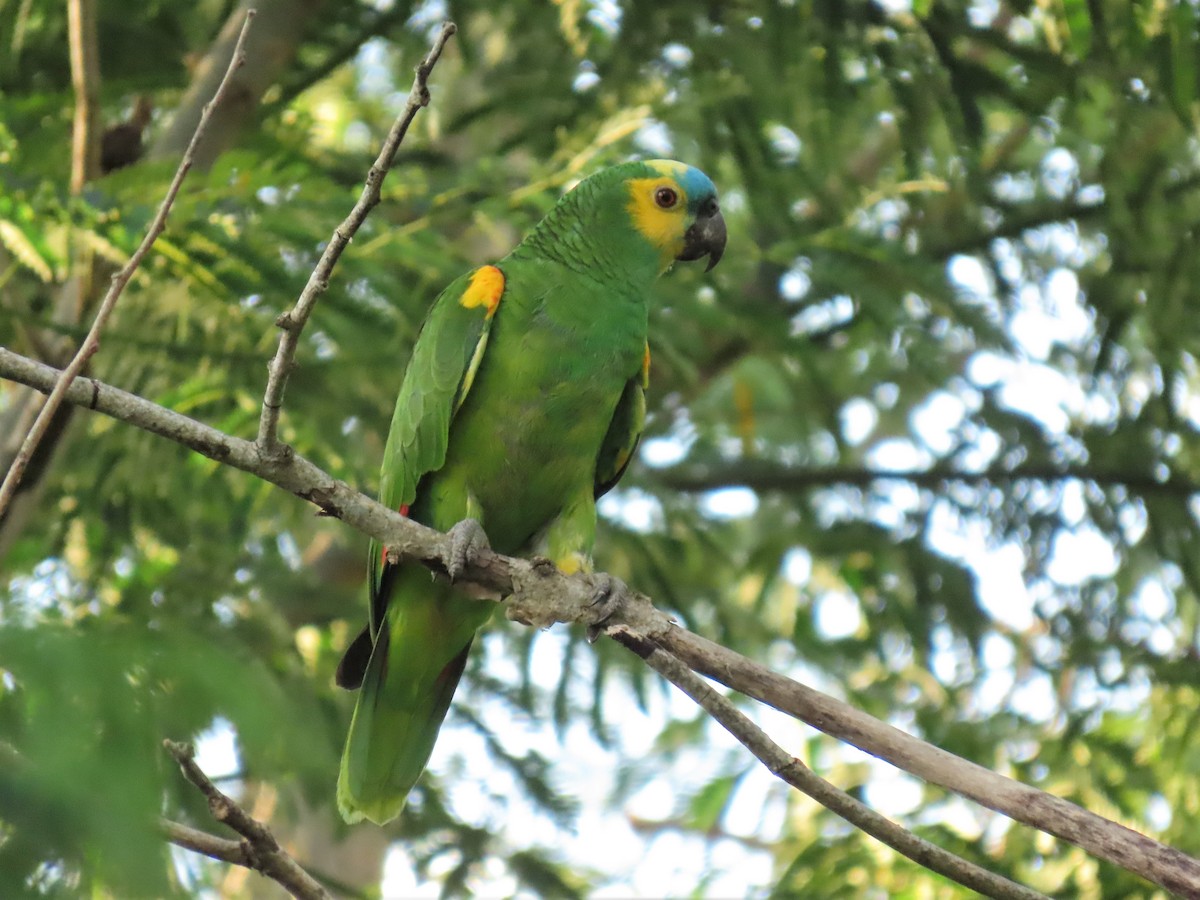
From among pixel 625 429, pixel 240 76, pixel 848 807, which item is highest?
pixel 240 76

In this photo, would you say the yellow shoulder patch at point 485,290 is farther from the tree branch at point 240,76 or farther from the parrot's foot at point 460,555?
the tree branch at point 240,76

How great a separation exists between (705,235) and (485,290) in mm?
921

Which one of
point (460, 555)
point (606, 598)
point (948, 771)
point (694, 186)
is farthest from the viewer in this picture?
point (694, 186)

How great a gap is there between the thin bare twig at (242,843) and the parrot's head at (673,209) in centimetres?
236

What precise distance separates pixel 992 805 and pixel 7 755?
6.17 feet

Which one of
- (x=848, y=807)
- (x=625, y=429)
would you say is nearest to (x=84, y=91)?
(x=625, y=429)

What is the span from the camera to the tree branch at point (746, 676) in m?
2.33

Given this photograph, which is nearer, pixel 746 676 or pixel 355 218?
pixel 355 218

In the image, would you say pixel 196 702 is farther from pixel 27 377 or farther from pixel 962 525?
pixel 962 525

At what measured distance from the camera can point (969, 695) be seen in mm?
6766

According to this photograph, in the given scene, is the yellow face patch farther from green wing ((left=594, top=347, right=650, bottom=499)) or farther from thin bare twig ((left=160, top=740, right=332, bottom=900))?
thin bare twig ((left=160, top=740, right=332, bottom=900))

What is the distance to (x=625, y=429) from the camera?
4.08 meters

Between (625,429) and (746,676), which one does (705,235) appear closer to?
(625,429)

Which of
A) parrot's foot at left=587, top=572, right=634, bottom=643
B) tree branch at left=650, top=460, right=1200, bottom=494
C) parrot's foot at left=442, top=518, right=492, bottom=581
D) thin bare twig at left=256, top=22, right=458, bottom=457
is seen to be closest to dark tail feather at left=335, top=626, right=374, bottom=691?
parrot's foot at left=442, top=518, right=492, bottom=581
